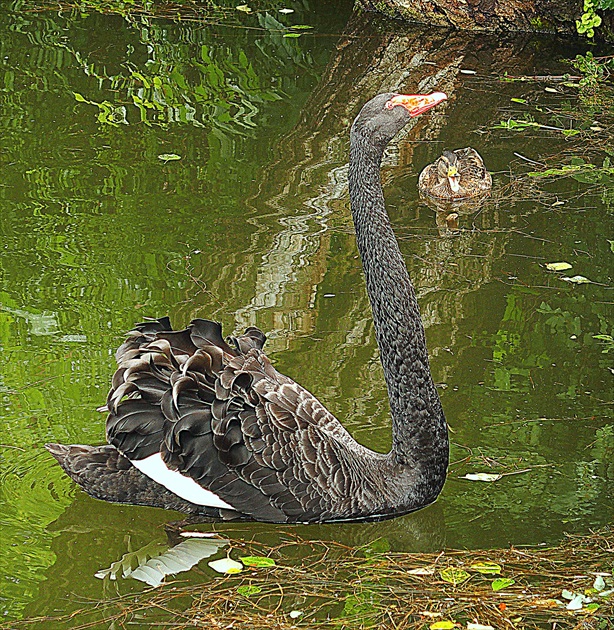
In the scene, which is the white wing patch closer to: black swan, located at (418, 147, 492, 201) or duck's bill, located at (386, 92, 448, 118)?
duck's bill, located at (386, 92, 448, 118)

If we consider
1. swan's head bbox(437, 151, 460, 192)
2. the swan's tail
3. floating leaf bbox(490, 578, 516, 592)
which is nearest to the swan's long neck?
floating leaf bbox(490, 578, 516, 592)

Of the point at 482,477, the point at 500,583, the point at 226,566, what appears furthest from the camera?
the point at 482,477

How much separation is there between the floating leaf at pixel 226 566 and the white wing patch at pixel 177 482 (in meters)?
0.20

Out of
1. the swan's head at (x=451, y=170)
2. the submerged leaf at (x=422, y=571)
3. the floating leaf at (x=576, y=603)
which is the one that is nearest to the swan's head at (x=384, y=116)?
the submerged leaf at (x=422, y=571)

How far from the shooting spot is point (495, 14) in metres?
9.58

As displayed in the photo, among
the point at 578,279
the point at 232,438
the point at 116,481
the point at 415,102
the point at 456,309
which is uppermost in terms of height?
the point at 415,102

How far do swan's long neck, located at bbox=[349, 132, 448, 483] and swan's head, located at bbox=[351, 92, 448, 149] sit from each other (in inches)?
1.1

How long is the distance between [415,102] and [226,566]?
5.22 ft

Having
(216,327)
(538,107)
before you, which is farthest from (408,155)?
(216,327)

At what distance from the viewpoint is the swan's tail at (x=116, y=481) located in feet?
11.4

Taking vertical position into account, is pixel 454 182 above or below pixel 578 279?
above

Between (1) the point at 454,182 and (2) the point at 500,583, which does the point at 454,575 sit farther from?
(1) the point at 454,182

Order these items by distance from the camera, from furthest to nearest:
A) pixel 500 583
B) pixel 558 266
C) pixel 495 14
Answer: pixel 495 14 → pixel 558 266 → pixel 500 583

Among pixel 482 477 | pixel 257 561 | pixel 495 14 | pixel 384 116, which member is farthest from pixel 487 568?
pixel 495 14
